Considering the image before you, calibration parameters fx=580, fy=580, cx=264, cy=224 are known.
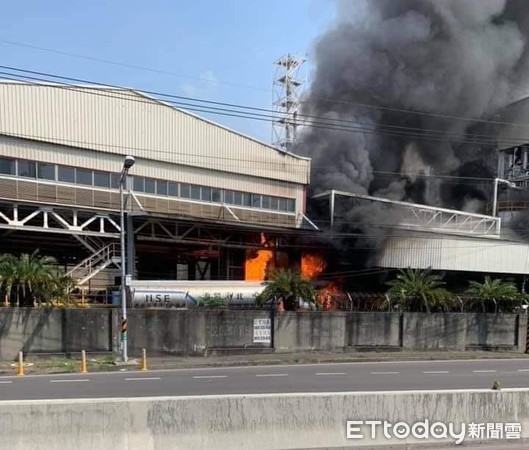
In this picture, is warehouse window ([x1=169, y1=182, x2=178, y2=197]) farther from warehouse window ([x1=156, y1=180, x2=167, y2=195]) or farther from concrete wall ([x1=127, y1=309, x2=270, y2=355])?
concrete wall ([x1=127, y1=309, x2=270, y2=355])

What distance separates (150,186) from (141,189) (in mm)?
578

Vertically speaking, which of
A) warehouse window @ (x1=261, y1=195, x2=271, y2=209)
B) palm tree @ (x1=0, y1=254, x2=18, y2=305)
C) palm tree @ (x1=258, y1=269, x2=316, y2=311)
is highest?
warehouse window @ (x1=261, y1=195, x2=271, y2=209)

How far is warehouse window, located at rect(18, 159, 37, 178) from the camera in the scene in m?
29.6

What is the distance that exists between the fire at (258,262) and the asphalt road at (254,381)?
764 inches

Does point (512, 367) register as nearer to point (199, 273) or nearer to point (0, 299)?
point (0, 299)

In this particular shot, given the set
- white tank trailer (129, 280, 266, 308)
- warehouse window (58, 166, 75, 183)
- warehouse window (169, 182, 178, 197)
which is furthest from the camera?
warehouse window (169, 182, 178, 197)

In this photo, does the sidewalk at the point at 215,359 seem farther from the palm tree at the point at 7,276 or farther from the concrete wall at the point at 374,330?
the palm tree at the point at 7,276

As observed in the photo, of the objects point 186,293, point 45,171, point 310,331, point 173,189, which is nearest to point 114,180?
point 173,189

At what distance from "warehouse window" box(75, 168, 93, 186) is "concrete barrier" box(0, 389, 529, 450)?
27.5 m

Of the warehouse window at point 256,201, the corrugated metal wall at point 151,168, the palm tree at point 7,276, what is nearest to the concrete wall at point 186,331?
the palm tree at point 7,276

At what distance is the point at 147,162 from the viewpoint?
33719 millimetres

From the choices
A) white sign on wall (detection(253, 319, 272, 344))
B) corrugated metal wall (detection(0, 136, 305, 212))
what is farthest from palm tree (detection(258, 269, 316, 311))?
corrugated metal wall (detection(0, 136, 305, 212))

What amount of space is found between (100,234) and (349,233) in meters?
17.0

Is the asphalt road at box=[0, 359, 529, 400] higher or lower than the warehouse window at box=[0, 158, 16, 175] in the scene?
lower
